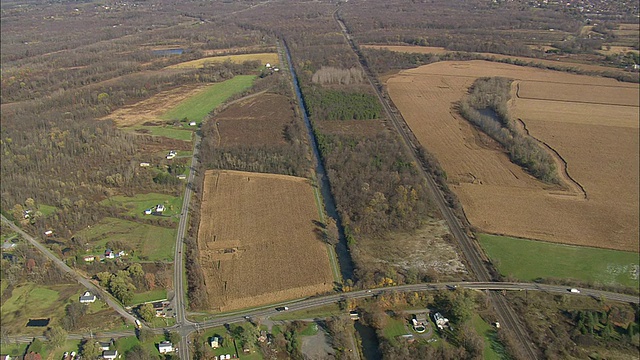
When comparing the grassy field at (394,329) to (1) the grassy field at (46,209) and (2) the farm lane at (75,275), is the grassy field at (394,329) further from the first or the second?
(1) the grassy field at (46,209)

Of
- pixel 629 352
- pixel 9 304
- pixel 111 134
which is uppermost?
pixel 111 134

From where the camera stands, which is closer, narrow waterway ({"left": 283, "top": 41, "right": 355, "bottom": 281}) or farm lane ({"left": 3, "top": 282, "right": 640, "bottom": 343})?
farm lane ({"left": 3, "top": 282, "right": 640, "bottom": 343})

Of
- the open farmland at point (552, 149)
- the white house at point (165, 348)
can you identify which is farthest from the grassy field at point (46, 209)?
the open farmland at point (552, 149)

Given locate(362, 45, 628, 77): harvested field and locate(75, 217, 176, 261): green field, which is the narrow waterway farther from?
locate(362, 45, 628, 77): harvested field

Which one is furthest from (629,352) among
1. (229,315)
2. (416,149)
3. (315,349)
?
(416,149)

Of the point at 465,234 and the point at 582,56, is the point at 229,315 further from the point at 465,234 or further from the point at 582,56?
the point at 582,56

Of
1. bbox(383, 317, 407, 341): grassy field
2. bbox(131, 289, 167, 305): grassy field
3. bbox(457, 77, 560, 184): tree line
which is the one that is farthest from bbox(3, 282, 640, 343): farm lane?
bbox(457, 77, 560, 184): tree line
